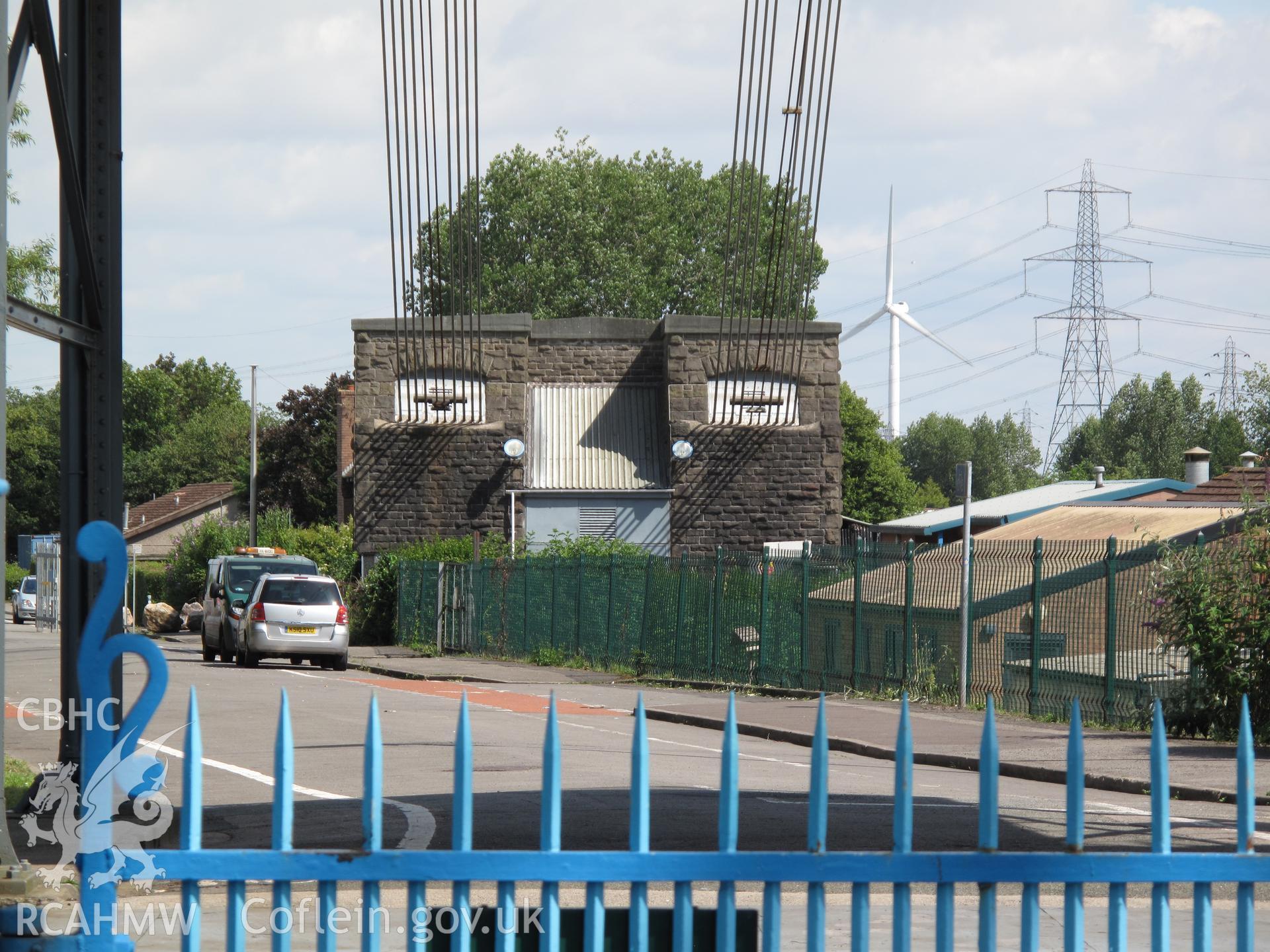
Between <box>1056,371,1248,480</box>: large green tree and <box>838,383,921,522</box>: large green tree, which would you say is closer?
<box>838,383,921,522</box>: large green tree

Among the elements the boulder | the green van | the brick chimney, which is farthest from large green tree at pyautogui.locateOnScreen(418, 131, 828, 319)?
the green van

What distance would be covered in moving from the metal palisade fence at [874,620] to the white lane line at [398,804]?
933cm

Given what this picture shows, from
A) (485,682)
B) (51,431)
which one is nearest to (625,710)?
(485,682)

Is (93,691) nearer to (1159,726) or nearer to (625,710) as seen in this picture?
(1159,726)

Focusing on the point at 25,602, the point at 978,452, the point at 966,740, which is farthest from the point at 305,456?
the point at 978,452

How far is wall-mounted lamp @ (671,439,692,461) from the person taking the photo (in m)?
36.8

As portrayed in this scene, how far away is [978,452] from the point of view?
151 metres

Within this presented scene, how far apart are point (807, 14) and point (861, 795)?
571cm

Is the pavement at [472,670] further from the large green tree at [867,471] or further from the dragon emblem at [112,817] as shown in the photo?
the large green tree at [867,471]

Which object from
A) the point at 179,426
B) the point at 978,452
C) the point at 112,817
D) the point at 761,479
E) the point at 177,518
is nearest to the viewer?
the point at 112,817

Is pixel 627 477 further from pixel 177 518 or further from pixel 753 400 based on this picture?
pixel 177 518

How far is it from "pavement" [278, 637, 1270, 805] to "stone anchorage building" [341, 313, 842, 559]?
1315cm

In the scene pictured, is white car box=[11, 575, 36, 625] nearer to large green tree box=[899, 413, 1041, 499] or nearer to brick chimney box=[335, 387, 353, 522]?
brick chimney box=[335, 387, 353, 522]

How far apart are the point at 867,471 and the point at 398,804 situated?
87.2 m
